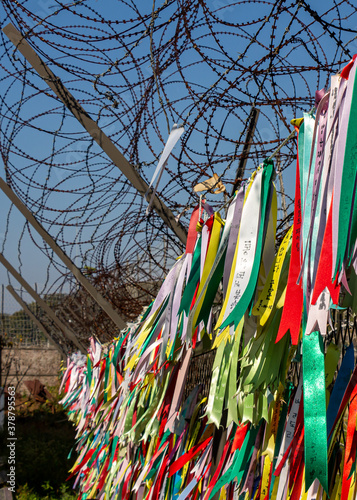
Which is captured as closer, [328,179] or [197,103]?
[328,179]

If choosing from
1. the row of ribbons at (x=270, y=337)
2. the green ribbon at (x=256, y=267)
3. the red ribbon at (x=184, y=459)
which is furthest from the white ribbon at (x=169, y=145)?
the red ribbon at (x=184, y=459)

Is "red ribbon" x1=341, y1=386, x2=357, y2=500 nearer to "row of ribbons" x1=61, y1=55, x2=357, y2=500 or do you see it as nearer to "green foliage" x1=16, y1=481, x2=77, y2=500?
"row of ribbons" x1=61, y1=55, x2=357, y2=500

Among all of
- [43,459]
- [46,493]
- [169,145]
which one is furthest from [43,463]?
[169,145]

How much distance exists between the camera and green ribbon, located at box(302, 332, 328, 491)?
113cm

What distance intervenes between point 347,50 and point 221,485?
4.18 ft

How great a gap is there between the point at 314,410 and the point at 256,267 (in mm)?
358

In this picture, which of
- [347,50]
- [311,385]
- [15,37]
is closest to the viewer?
[311,385]

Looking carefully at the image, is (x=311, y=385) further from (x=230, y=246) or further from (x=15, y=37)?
(x=15, y=37)

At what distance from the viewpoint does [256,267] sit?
1389mm

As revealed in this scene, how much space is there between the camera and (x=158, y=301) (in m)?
2.15

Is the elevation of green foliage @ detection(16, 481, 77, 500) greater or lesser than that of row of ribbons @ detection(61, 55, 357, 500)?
lesser

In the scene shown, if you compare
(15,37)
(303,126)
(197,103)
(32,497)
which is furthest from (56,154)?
(32,497)

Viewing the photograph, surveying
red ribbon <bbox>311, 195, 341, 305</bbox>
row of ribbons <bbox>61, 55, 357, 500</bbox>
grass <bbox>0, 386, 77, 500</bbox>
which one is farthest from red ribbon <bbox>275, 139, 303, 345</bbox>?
grass <bbox>0, 386, 77, 500</bbox>

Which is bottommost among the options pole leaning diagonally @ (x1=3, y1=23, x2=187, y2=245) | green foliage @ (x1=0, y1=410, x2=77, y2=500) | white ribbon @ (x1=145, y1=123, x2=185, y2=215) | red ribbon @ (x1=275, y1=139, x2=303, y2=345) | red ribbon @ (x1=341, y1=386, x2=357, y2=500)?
green foliage @ (x1=0, y1=410, x2=77, y2=500)
